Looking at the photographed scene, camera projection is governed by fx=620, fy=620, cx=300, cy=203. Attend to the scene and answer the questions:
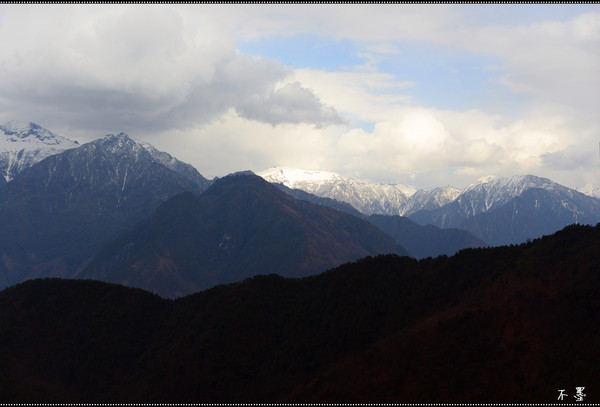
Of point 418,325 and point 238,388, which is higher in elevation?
point 418,325

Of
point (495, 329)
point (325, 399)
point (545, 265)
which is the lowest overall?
point (325, 399)

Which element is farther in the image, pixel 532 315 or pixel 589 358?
pixel 532 315

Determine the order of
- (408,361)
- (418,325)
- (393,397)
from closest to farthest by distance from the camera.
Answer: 1. (393,397)
2. (408,361)
3. (418,325)

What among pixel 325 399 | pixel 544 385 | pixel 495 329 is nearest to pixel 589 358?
pixel 544 385

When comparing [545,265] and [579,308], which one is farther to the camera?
[545,265]

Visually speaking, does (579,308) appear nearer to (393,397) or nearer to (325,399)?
(393,397)

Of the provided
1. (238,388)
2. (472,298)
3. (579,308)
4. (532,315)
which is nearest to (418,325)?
(472,298)

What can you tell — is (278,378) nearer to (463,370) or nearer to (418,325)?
(418,325)

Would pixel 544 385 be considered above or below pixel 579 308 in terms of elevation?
below

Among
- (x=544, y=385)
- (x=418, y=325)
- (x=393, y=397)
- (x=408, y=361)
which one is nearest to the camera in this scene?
(x=544, y=385)
